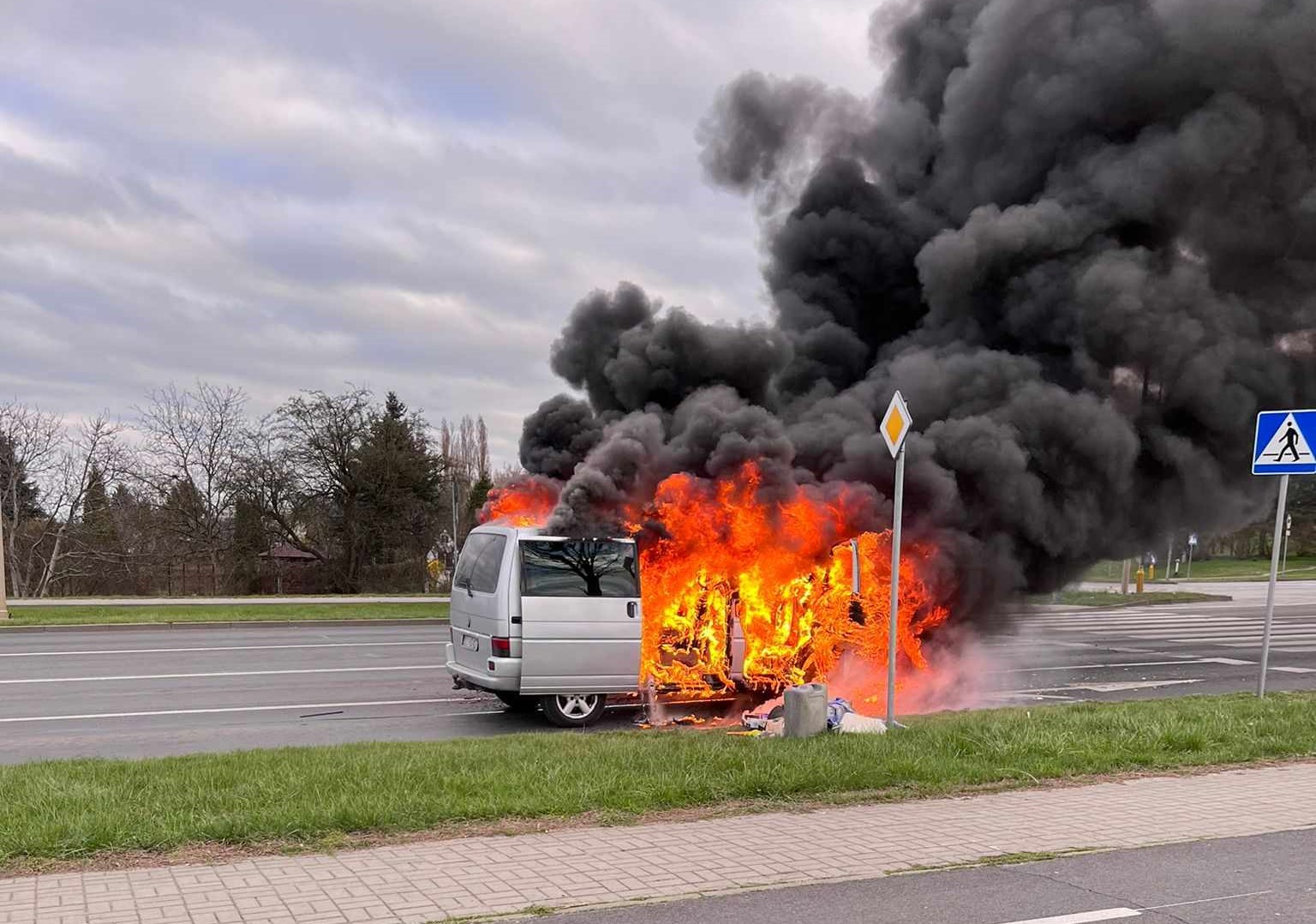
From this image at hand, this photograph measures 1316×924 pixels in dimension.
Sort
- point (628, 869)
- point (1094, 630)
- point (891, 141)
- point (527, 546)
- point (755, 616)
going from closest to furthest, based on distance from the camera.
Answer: point (628, 869)
point (527, 546)
point (755, 616)
point (891, 141)
point (1094, 630)

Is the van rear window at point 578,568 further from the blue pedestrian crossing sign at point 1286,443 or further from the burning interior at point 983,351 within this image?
the blue pedestrian crossing sign at point 1286,443

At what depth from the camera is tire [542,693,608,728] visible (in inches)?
400

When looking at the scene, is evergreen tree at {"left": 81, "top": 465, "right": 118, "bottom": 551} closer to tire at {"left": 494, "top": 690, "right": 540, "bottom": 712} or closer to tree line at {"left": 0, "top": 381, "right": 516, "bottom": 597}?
tree line at {"left": 0, "top": 381, "right": 516, "bottom": 597}

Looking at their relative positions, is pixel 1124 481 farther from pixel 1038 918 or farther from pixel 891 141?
pixel 1038 918

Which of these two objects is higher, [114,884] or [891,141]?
[891,141]

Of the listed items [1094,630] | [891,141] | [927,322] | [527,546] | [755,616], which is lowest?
[1094,630]

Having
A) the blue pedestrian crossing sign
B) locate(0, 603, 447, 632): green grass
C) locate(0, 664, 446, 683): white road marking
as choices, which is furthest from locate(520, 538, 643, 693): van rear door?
locate(0, 603, 447, 632): green grass

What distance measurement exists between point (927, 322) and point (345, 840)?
1281 centimetres

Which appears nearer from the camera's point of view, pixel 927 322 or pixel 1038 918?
pixel 1038 918

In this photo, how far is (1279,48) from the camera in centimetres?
1485

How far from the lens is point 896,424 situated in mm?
8523

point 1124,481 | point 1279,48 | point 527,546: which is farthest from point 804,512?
point 1279,48

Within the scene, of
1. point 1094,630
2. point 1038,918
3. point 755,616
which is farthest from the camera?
point 1094,630

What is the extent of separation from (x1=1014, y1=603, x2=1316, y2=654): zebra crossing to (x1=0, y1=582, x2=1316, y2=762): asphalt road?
0.34 ft
